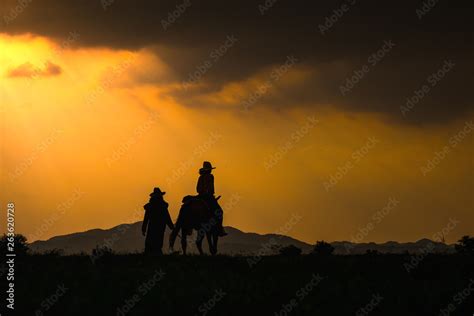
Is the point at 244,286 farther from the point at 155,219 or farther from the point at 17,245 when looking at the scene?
the point at 17,245

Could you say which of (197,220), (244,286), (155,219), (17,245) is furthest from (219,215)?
(244,286)

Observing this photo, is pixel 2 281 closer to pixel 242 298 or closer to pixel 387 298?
pixel 242 298

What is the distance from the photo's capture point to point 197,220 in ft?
125

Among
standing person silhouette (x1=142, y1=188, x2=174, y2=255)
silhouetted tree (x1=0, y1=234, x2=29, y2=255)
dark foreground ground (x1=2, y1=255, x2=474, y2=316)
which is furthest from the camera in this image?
standing person silhouette (x1=142, y1=188, x2=174, y2=255)

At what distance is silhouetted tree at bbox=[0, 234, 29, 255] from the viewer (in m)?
34.2

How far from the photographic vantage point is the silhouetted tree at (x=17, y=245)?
1348 inches

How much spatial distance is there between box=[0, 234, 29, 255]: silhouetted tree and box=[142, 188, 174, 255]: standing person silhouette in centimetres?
477

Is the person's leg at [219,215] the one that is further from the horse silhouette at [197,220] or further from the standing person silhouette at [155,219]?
the standing person silhouette at [155,219]

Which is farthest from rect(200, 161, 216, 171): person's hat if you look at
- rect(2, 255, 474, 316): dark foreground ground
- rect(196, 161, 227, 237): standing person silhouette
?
rect(2, 255, 474, 316): dark foreground ground

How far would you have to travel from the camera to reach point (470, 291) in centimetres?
2664

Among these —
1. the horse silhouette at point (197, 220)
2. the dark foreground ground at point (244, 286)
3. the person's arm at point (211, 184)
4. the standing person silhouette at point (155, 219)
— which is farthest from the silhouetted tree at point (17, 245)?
the person's arm at point (211, 184)

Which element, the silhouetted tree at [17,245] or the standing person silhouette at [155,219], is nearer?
the silhouetted tree at [17,245]

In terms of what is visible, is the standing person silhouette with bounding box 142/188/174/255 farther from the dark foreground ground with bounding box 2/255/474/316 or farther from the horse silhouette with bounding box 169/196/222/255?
the dark foreground ground with bounding box 2/255/474/316

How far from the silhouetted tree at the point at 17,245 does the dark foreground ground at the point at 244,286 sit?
8.21 ft
